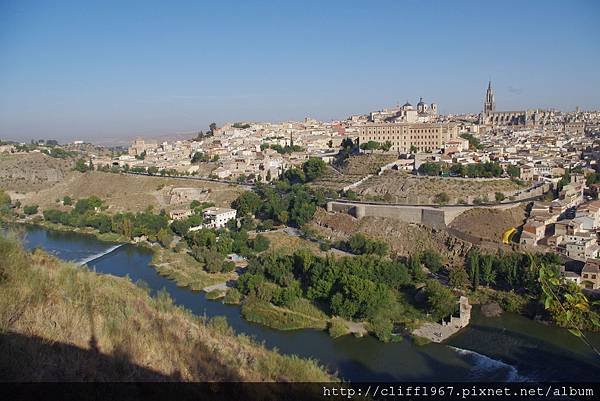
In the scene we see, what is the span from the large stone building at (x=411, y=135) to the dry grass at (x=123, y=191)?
6.11 metres

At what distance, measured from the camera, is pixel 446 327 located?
8.18m

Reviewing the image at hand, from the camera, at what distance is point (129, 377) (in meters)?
2.74

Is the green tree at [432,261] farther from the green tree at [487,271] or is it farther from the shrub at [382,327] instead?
the shrub at [382,327]

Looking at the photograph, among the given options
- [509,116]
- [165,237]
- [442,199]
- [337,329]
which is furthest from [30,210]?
[509,116]

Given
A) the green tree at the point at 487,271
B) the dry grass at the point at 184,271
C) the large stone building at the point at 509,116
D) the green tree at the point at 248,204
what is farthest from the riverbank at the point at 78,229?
the large stone building at the point at 509,116

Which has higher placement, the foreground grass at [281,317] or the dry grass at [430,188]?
the dry grass at [430,188]

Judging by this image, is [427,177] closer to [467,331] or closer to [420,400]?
[467,331]

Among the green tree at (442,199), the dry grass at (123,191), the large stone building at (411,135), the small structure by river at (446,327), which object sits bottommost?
the small structure by river at (446,327)

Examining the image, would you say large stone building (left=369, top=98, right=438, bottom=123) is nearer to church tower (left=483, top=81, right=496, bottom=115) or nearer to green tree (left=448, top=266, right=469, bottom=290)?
church tower (left=483, top=81, right=496, bottom=115)

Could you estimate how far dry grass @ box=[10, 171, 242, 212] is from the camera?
18.4 m

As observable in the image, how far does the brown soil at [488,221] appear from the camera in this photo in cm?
1188

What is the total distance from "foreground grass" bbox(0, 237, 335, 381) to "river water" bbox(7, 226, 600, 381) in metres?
3.22

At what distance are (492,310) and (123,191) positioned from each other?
15.9 meters

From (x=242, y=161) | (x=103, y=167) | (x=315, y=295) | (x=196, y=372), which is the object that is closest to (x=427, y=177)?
(x=315, y=295)
